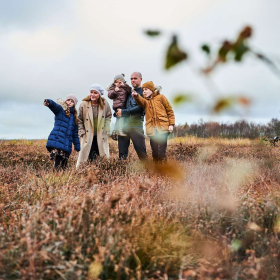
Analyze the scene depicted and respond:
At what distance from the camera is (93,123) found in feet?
18.9

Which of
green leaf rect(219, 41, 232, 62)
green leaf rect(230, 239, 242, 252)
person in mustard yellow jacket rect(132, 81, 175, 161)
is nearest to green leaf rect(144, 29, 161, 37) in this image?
green leaf rect(219, 41, 232, 62)

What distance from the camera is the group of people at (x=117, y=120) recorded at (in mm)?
5449

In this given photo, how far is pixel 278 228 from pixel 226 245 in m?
0.55

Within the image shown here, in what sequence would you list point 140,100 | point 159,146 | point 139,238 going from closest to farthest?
point 139,238
point 140,100
point 159,146

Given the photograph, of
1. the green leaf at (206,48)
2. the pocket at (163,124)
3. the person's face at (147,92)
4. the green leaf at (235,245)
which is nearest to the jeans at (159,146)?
the pocket at (163,124)

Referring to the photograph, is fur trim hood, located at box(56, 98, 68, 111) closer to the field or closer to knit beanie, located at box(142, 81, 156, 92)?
knit beanie, located at box(142, 81, 156, 92)

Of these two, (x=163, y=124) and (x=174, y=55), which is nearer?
(x=174, y=55)

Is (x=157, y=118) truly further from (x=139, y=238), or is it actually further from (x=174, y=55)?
(x=174, y=55)

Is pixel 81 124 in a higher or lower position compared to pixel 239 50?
higher

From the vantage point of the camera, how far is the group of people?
5449 mm

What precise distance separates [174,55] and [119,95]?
4.92 metres

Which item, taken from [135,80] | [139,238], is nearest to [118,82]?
[135,80]

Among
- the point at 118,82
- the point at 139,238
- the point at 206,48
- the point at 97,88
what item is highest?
the point at 118,82

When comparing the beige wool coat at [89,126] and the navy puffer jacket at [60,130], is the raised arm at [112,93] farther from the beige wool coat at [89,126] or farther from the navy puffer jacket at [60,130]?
the navy puffer jacket at [60,130]
